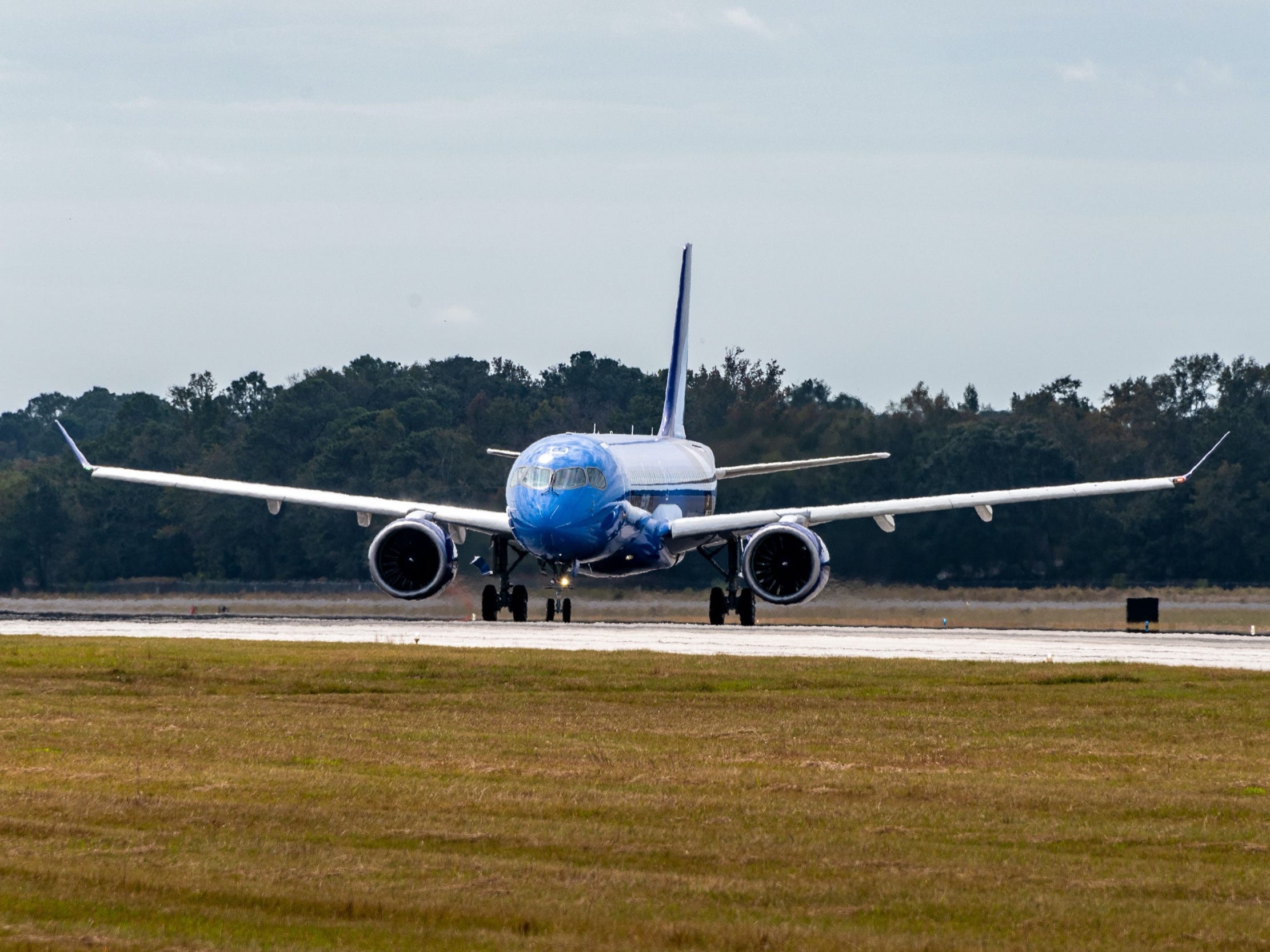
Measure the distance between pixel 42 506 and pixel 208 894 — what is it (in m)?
79.8

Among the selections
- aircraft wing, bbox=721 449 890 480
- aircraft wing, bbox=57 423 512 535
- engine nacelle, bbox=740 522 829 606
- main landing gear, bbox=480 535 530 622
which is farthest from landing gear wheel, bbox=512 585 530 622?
engine nacelle, bbox=740 522 829 606

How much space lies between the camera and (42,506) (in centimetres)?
8831

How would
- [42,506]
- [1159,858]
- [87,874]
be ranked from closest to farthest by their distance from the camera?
[87,874]
[1159,858]
[42,506]

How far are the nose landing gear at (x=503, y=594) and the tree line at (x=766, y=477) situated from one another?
9783mm

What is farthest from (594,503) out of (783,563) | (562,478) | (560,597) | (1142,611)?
(1142,611)

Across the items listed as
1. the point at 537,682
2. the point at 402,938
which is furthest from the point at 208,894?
the point at 537,682

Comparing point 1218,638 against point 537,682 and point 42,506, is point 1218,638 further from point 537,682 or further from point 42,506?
point 42,506

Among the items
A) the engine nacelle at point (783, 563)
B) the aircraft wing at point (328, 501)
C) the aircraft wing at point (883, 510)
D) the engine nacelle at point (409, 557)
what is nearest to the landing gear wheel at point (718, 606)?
the aircraft wing at point (883, 510)

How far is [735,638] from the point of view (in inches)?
1582

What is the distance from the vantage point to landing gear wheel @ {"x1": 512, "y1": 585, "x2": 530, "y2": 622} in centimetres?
5006

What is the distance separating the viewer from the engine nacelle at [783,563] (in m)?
46.4

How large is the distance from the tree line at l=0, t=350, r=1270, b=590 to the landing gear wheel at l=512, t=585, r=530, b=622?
9.79 m

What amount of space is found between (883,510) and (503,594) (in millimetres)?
9698

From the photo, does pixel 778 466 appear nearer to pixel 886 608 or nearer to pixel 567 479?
pixel 886 608
